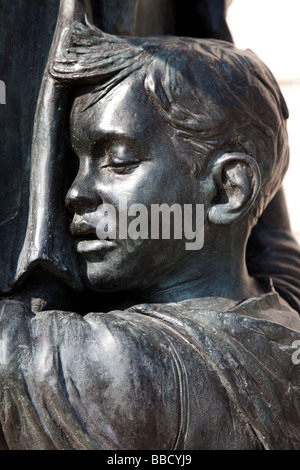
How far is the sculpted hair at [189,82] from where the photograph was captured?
1515 millimetres

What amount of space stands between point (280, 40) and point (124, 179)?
66.3 inches

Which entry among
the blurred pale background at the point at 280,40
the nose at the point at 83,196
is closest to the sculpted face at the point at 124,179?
the nose at the point at 83,196

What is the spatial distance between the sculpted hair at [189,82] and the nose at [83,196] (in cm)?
14

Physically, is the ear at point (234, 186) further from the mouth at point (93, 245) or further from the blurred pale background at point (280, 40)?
the blurred pale background at point (280, 40)

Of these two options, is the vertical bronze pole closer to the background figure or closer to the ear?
the background figure

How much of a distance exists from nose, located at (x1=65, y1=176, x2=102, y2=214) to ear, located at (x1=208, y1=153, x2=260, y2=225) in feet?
0.67

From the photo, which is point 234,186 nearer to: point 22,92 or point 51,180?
point 51,180

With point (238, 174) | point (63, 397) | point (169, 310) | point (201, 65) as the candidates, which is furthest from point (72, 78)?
point (63, 397)

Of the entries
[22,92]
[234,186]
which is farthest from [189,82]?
[22,92]

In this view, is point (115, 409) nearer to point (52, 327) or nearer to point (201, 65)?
point (52, 327)

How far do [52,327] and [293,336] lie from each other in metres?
0.40

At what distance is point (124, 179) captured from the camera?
1523 mm

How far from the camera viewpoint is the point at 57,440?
1367 millimetres

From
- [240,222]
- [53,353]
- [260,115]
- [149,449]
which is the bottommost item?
[149,449]
